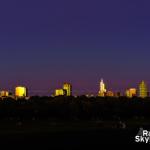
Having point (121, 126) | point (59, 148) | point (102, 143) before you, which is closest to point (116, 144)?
point (102, 143)

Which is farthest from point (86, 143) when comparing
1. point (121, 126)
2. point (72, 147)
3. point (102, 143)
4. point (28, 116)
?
point (28, 116)

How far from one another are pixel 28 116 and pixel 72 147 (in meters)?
122

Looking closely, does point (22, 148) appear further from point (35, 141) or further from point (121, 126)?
point (121, 126)

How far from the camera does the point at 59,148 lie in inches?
2968

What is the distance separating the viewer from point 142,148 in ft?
232

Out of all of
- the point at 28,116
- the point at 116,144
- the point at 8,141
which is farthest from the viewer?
the point at 28,116

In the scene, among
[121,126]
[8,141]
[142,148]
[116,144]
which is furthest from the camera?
[121,126]

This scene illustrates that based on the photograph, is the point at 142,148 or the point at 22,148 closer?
the point at 142,148

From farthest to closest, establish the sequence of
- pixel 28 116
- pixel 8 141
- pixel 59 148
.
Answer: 1. pixel 28 116
2. pixel 8 141
3. pixel 59 148

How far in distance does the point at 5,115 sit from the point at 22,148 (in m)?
123

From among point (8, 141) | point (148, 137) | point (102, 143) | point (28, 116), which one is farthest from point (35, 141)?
point (28, 116)

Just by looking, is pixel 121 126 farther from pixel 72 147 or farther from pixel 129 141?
pixel 72 147

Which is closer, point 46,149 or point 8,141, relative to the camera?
point 46,149

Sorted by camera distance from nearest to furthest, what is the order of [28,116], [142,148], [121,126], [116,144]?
[142,148], [116,144], [121,126], [28,116]
